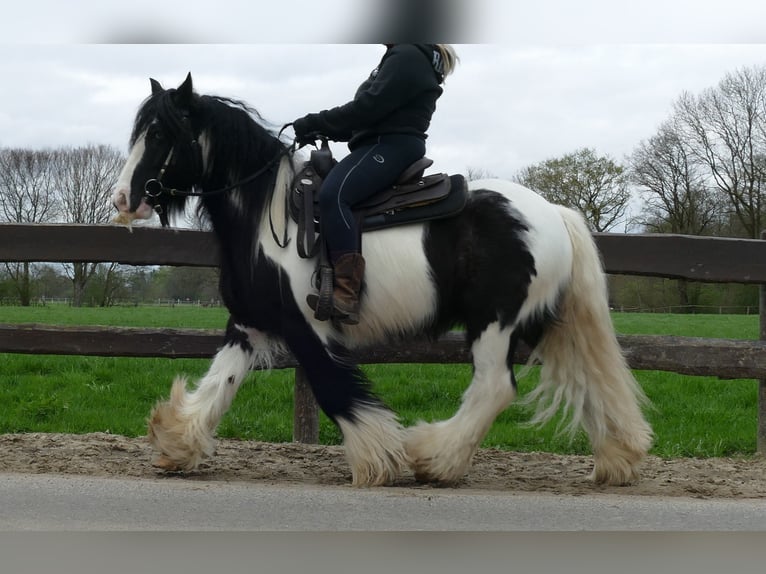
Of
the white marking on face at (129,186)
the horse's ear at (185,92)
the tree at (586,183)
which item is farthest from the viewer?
the tree at (586,183)

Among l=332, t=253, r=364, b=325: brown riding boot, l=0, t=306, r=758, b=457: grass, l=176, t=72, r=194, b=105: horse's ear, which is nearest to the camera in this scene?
l=332, t=253, r=364, b=325: brown riding boot

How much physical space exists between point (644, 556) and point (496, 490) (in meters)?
2.54

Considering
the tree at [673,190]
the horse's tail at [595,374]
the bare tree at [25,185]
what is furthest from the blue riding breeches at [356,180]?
the tree at [673,190]

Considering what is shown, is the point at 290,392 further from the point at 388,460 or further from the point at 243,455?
the point at 388,460

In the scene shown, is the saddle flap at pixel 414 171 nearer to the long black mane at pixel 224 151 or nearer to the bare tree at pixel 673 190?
the long black mane at pixel 224 151

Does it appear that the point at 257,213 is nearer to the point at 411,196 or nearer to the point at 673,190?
the point at 411,196

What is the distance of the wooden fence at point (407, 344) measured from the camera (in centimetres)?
579

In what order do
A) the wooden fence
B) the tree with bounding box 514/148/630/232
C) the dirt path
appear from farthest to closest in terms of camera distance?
1. the tree with bounding box 514/148/630/232
2. the wooden fence
3. the dirt path

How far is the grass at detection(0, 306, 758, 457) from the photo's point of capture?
6.43 meters

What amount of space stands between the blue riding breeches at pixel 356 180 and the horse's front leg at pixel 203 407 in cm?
82

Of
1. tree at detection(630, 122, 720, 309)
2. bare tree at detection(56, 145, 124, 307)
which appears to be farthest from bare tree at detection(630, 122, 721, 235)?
bare tree at detection(56, 145, 124, 307)

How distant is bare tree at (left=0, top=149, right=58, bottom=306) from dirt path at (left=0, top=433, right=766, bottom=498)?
579 centimetres

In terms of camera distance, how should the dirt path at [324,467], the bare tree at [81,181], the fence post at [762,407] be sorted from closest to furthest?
the dirt path at [324,467], the fence post at [762,407], the bare tree at [81,181]

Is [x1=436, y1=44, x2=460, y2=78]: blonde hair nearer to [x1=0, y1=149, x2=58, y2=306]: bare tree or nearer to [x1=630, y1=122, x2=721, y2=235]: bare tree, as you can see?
[x1=0, y1=149, x2=58, y2=306]: bare tree
